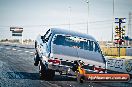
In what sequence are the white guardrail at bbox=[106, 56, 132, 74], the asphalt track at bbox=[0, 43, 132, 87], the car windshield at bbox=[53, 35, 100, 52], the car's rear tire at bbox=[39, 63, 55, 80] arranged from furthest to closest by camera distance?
the white guardrail at bbox=[106, 56, 132, 74] < the car windshield at bbox=[53, 35, 100, 52] < the car's rear tire at bbox=[39, 63, 55, 80] < the asphalt track at bbox=[0, 43, 132, 87]

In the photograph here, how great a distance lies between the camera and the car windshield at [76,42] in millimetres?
11047

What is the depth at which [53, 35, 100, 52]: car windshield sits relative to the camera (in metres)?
11.0

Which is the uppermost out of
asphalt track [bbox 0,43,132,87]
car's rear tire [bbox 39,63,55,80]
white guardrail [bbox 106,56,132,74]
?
car's rear tire [bbox 39,63,55,80]

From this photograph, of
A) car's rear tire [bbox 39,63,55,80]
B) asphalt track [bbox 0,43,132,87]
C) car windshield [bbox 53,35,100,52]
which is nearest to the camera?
asphalt track [bbox 0,43,132,87]

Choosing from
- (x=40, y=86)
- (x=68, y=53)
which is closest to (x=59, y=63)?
(x=68, y=53)

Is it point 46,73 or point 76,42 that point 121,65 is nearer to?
point 76,42

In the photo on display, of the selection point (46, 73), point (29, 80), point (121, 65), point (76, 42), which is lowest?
point (121, 65)

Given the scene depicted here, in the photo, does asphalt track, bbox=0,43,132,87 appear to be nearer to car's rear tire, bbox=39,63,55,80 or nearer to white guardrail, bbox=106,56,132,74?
car's rear tire, bbox=39,63,55,80

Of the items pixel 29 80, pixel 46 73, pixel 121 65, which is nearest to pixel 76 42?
pixel 46 73

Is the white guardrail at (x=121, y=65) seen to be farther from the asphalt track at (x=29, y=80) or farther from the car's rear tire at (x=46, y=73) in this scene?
the car's rear tire at (x=46, y=73)

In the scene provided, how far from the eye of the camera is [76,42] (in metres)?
11.2

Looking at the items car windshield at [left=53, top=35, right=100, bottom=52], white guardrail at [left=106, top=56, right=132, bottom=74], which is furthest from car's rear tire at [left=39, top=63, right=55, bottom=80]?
white guardrail at [left=106, top=56, right=132, bottom=74]

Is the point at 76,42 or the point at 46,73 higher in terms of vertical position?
the point at 76,42

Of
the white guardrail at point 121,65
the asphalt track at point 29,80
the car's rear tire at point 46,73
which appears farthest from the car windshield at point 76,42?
the white guardrail at point 121,65
